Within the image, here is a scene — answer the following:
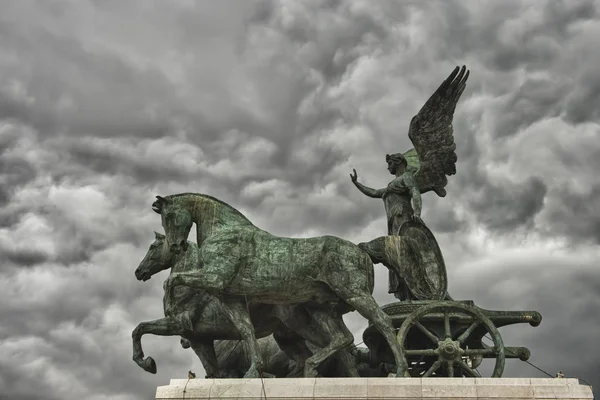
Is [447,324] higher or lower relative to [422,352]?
higher

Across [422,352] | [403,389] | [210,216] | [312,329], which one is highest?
[210,216]

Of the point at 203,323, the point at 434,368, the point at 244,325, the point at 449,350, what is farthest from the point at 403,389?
the point at 203,323

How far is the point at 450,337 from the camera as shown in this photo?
12789mm

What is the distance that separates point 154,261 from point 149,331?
1881 mm

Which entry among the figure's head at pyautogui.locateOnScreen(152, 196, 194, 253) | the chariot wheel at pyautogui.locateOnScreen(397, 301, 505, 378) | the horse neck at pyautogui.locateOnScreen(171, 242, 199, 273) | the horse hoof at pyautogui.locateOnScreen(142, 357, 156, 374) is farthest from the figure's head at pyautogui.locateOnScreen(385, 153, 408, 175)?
the horse hoof at pyautogui.locateOnScreen(142, 357, 156, 374)

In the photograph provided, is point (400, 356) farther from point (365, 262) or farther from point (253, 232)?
point (253, 232)

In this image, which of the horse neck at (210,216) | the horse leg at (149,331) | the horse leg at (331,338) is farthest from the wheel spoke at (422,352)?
the horse leg at (149,331)

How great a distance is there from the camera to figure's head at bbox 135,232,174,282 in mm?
14681

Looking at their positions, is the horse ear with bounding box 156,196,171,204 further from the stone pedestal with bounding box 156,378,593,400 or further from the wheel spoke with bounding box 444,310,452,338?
the wheel spoke with bounding box 444,310,452,338

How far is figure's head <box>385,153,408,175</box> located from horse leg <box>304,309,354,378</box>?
4.34m

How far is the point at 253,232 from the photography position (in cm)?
1301

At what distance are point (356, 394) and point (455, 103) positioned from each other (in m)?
7.67

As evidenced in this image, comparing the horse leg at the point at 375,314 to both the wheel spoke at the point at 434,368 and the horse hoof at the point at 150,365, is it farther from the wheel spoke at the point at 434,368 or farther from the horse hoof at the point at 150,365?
the horse hoof at the point at 150,365

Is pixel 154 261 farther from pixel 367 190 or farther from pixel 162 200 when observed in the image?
pixel 367 190
